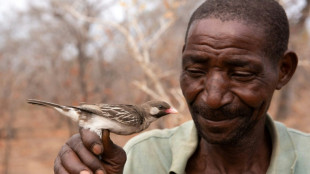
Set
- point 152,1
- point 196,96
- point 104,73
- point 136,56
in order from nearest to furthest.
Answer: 1. point 196,96
2. point 136,56
3. point 104,73
4. point 152,1

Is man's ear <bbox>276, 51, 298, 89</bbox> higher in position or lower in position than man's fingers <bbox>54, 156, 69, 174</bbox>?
higher

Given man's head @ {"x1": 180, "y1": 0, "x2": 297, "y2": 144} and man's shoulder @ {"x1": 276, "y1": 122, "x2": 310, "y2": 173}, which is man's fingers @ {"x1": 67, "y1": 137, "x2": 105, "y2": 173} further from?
man's shoulder @ {"x1": 276, "y1": 122, "x2": 310, "y2": 173}

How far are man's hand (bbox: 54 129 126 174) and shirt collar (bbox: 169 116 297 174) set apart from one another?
52 centimetres

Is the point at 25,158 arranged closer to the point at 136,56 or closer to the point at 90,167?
the point at 136,56

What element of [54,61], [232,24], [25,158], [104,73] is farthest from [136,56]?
[25,158]

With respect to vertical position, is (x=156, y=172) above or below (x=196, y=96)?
below

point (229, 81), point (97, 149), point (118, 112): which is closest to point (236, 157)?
point (229, 81)

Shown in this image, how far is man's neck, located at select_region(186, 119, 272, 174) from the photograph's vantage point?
9.19 feet

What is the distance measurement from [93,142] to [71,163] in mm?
200

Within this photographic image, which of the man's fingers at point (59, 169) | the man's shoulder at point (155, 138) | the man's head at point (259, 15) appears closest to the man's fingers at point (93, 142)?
the man's fingers at point (59, 169)

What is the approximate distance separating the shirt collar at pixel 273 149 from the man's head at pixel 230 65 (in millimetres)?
356

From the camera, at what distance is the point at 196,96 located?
248 cm

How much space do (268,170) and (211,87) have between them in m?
0.80

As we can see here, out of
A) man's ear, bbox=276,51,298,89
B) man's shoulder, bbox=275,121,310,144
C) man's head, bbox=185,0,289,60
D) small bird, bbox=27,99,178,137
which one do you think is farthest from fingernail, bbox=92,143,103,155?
man's shoulder, bbox=275,121,310,144
